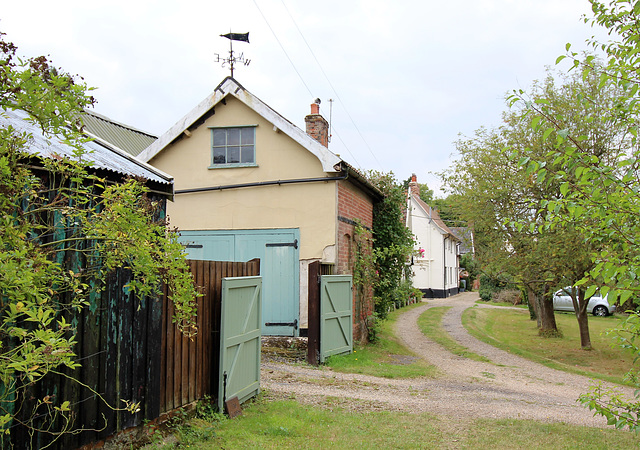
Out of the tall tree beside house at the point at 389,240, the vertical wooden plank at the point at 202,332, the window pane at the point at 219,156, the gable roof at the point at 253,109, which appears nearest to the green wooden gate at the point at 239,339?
the vertical wooden plank at the point at 202,332

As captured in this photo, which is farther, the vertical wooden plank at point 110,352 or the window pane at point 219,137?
the window pane at point 219,137

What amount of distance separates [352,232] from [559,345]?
26.5 feet

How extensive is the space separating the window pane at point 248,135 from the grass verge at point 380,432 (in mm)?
6542

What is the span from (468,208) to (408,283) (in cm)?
322

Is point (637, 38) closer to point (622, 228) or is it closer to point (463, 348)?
point (622, 228)

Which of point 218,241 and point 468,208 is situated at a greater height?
point 468,208

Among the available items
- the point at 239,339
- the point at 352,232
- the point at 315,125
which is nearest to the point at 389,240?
the point at 352,232

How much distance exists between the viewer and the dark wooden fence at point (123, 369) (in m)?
3.87

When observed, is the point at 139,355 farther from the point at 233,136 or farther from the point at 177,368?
the point at 233,136

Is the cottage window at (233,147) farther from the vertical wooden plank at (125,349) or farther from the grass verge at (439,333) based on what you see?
the grass verge at (439,333)

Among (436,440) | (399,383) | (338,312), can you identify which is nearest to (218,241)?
(338,312)

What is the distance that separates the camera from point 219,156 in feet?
39.1

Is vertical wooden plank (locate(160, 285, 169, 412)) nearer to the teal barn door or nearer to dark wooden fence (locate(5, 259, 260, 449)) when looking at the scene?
dark wooden fence (locate(5, 259, 260, 449))

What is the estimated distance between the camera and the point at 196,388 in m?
5.89
